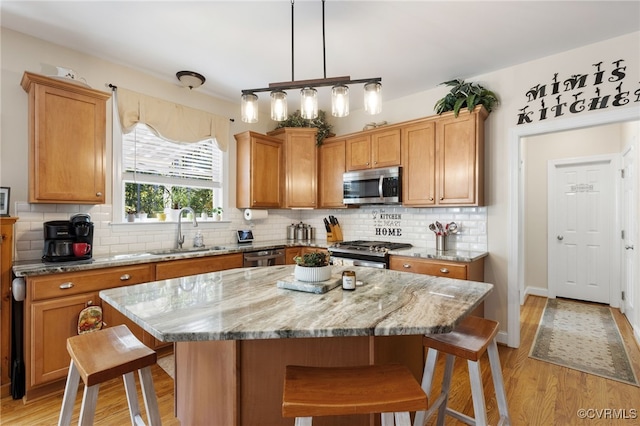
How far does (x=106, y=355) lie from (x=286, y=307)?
30.9 inches

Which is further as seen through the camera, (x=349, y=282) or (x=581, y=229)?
(x=581, y=229)

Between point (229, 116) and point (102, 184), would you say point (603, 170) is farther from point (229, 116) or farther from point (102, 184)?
point (102, 184)

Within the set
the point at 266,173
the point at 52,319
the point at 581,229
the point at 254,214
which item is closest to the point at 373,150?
the point at 266,173

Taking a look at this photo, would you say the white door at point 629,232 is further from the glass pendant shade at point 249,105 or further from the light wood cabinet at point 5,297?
the light wood cabinet at point 5,297

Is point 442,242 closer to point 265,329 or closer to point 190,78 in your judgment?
point 265,329

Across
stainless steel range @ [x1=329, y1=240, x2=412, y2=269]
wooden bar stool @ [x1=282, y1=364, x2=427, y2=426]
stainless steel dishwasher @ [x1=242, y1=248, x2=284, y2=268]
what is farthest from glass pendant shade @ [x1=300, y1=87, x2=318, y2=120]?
stainless steel dishwasher @ [x1=242, y1=248, x2=284, y2=268]

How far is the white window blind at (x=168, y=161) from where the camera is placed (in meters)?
3.18

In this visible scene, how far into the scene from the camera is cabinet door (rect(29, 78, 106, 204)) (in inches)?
93.0

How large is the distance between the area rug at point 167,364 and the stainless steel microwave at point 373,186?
2536 millimetres

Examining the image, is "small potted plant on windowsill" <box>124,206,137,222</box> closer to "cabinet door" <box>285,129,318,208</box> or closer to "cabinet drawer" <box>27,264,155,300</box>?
"cabinet drawer" <box>27,264,155,300</box>

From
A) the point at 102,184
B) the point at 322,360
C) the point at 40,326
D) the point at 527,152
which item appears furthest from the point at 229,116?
the point at 527,152

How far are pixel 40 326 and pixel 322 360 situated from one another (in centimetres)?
213

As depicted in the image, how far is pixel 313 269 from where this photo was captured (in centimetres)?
172

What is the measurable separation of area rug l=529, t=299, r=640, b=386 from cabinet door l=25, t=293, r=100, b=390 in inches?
154
